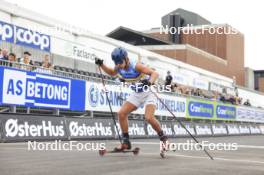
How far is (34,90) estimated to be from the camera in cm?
1424

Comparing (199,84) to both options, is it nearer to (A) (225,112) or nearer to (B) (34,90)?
(A) (225,112)

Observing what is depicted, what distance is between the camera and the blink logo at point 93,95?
17.2m

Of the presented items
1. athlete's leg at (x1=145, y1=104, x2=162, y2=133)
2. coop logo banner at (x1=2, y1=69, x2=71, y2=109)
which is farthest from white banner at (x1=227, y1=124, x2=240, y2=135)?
athlete's leg at (x1=145, y1=104, x2=162, y2=133)

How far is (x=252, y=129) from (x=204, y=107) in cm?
1056

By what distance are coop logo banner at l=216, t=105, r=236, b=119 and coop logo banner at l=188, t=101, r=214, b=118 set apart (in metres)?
1.19

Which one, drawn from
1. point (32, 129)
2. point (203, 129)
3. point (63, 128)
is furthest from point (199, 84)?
point (32, 129)

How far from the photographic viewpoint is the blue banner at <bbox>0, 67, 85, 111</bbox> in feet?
43.8

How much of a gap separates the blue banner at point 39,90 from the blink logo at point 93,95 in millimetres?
571

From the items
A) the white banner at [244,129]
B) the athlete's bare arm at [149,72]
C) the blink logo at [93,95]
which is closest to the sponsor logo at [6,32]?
the blink logo at [93,95]

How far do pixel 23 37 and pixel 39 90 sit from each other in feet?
8.81

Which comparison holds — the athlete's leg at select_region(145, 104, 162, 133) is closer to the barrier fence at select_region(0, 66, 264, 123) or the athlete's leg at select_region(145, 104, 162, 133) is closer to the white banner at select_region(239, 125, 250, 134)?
the barrier fence at select_region(0, 66, 264, 123)

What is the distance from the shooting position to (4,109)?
45.0ft

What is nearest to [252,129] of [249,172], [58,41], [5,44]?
[58,41]

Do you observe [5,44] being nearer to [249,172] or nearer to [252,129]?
[249,172]
